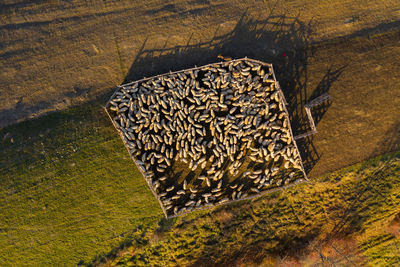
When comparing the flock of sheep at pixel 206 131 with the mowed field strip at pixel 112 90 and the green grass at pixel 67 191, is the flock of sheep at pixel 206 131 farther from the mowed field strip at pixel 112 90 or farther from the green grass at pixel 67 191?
the green grass at pixel 67 191

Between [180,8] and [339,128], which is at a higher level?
[180,8]

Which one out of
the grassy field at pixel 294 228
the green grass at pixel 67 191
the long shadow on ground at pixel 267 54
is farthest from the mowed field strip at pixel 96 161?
the grassy field at pixel 294 228

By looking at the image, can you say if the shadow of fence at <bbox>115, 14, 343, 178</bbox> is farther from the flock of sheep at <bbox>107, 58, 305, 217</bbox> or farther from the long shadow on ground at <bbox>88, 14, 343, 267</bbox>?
the flock of sheep at <bbox>107, 58, 305, 217</bbox>

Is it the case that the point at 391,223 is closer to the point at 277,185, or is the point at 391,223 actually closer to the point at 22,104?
the point at 277,185

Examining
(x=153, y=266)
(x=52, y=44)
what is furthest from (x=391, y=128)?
(x=52, y=44)

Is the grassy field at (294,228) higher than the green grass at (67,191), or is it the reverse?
the green grass at (67,191)

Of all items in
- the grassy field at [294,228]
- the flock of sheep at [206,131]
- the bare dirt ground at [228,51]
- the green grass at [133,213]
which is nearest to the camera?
the flock of sheep at [206,131]
